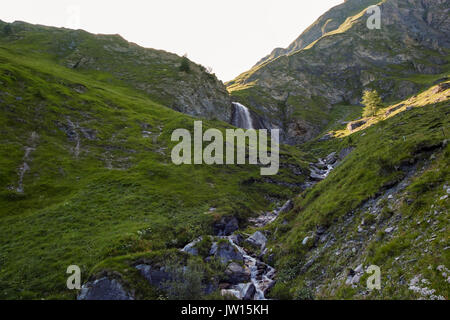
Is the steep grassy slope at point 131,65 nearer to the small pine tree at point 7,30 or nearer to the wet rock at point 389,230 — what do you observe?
the small pine tree at point 7,30

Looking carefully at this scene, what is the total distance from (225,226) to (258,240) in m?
7.05

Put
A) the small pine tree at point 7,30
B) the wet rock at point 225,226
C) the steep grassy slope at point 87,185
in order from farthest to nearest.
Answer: the small pine tree at point 7,30
the wet rock at point 225,226
the steep grassy slope at point 87,185

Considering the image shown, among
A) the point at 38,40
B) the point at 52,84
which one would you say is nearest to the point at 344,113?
the point at 52,84

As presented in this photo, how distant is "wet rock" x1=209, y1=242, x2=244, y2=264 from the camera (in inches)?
1093

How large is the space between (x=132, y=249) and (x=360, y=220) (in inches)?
918

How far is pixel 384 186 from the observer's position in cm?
2414

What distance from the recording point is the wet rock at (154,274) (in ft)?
73.6

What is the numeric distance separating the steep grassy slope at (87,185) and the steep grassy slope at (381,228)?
15019 mm

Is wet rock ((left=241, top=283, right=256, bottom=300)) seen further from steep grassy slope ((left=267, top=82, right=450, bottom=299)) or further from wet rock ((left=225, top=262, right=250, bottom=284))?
steep grassy slope ((left=267, top=82, right=450, bottom=299))

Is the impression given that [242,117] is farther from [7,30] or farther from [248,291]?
[7,30]

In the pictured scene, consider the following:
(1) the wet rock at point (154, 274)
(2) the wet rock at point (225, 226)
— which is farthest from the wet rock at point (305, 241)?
(2) the wet rock at point (225, 226)

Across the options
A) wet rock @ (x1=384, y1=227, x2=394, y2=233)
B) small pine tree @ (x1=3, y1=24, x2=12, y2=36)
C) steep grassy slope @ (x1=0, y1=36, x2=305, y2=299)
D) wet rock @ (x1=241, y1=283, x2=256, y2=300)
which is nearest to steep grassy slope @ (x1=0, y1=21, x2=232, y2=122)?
small pine tree @ (x1=3, y1=24, x2=12, y2=36)

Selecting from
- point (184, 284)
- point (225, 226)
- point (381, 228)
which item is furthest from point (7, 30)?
point (381, 228)
